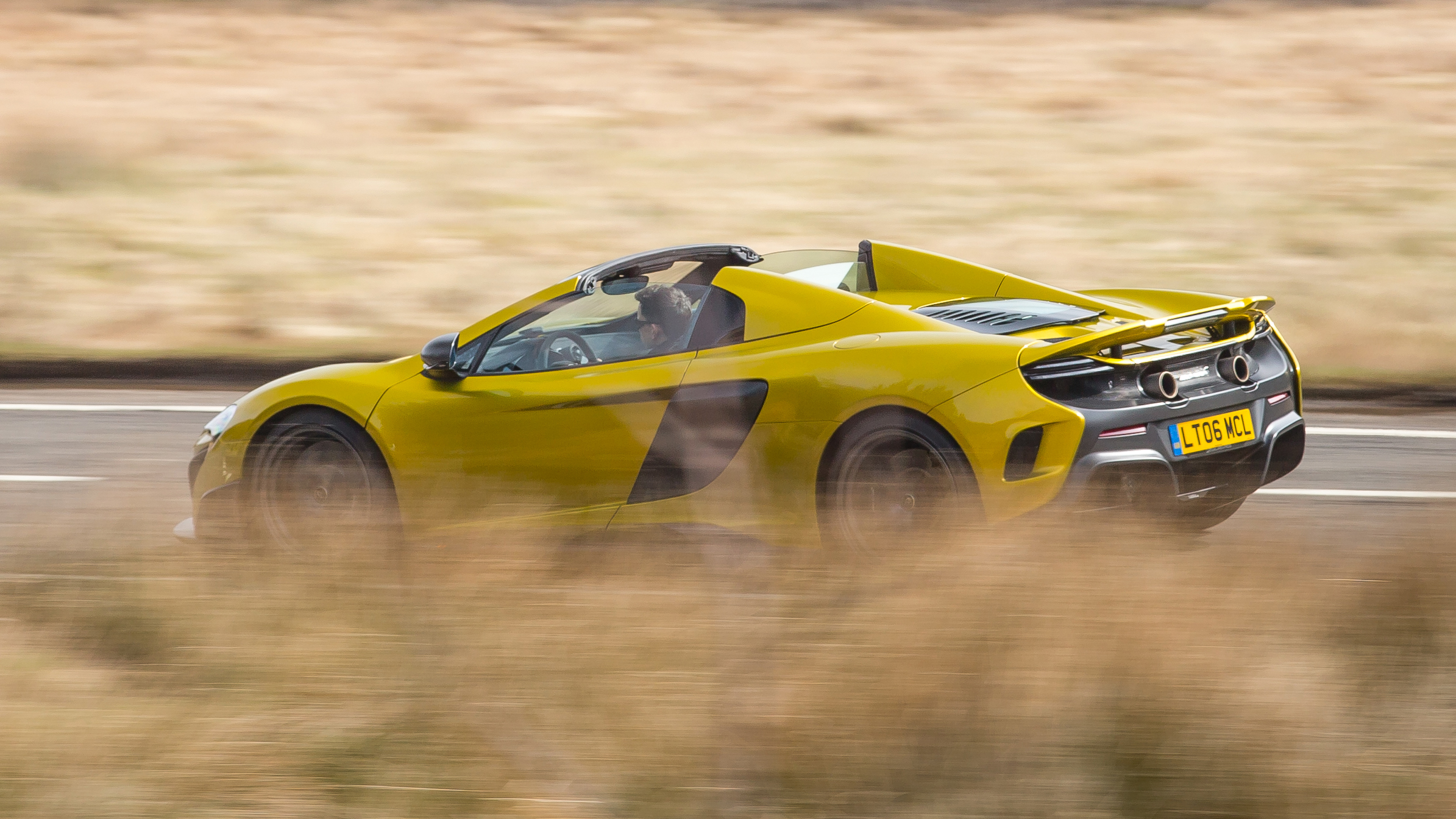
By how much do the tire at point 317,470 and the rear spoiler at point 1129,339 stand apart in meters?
2.24

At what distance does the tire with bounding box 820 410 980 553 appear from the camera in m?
4.34

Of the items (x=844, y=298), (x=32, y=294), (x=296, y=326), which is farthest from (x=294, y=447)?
(x=32, y=294)

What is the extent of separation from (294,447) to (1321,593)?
3.58 metres

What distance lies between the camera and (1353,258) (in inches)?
469

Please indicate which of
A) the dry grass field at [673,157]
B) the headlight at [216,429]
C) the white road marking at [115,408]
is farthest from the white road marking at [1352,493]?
the white road marking at [115,408]

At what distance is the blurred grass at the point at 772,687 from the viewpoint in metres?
3.24

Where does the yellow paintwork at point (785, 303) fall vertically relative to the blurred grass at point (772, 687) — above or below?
above

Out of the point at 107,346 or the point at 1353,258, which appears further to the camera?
the point at 1353,258

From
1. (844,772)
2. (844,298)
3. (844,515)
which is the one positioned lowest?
(844,772)

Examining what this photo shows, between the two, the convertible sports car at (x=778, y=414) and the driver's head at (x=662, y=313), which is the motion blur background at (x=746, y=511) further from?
the driver's head at (x=662, y=313)

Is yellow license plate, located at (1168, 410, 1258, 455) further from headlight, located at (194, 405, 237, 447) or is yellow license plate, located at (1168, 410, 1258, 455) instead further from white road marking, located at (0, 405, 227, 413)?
white road marking, located at (0, 405, 227, 413)

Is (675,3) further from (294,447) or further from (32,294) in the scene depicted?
(294,447)

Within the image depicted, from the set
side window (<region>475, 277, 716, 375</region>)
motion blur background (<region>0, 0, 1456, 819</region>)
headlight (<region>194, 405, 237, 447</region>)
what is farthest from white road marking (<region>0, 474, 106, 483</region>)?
side window (<region>475, 277, 716, 375</region>)

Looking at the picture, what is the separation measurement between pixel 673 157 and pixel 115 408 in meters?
8.19
